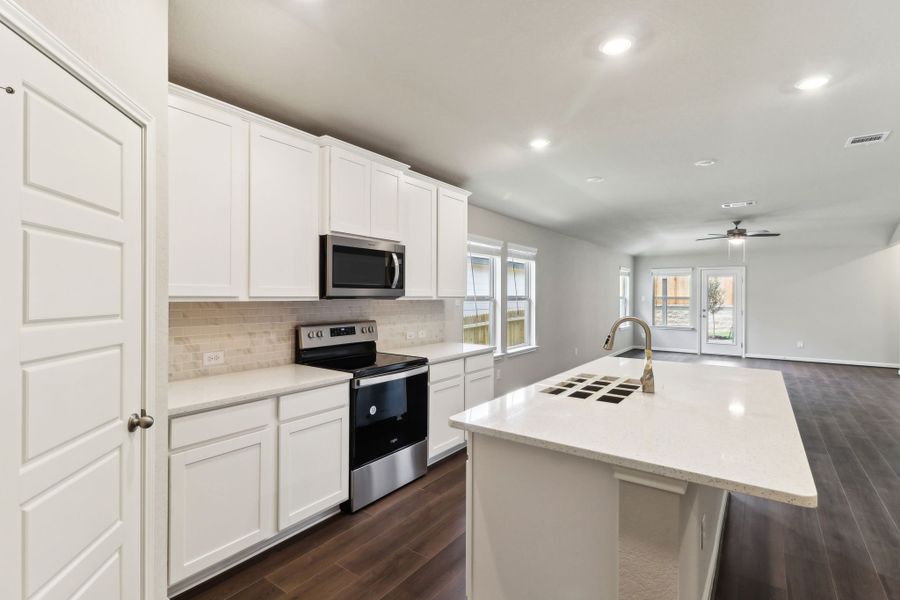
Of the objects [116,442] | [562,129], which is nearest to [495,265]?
[562,129]

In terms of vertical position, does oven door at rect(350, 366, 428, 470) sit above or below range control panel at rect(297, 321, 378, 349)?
below

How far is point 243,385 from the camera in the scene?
2268mm

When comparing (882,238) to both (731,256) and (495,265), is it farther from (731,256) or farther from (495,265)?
(495,265)

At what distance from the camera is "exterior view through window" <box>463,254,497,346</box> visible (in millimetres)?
4863

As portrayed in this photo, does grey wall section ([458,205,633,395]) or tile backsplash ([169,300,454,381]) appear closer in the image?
tile backsplash ([169,300,454,381])

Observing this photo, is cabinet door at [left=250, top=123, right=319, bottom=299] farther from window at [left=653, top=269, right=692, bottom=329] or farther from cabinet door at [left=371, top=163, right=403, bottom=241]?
window at [left=653, top=269, right=692, bottom=329]

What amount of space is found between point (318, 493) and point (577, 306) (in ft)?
19.4

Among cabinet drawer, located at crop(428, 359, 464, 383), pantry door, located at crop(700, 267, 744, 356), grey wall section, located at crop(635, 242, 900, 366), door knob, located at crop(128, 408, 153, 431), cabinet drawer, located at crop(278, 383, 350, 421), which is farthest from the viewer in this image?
pantry door, located at crop(700, 267, 744, 356)

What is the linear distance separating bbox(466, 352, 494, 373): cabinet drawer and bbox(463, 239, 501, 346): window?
0.82m

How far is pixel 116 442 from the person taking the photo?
4.60 ft

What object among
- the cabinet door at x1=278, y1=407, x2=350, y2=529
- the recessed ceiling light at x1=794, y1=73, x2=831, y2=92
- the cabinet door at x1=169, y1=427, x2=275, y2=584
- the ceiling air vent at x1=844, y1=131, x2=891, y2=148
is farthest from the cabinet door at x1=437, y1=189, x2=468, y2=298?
the ceiling air vent at x1=844, y1=131, x2=891, y2=148

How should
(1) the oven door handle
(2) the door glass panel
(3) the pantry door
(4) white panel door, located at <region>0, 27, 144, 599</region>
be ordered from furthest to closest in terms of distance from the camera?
(2) the door glass panel
(3) the pantry door
(1) the oven door handle
(4) white panel door, located at <region>0, 27, 144, 599</region>

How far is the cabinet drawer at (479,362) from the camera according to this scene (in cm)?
376

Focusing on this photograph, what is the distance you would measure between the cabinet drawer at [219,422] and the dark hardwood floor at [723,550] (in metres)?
0.72
